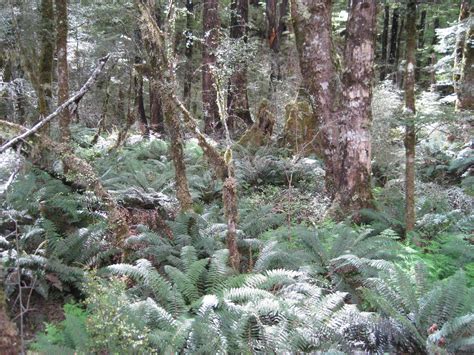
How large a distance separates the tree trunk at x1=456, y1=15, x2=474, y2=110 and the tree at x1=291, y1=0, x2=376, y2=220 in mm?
5334

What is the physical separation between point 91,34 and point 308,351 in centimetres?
1250

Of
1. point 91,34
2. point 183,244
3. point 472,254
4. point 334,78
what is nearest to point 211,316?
point 183,244

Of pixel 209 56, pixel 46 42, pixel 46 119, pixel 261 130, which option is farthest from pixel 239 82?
pixel 46 119

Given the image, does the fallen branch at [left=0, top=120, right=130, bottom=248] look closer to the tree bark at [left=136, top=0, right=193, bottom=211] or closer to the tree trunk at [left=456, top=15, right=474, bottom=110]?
the tree bark at [left=136, top=0, right=193, bottom=211]

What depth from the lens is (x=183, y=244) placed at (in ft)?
19.7

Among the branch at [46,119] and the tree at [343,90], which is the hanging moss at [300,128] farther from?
the branch at [46,119]

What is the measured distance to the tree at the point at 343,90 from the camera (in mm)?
6742

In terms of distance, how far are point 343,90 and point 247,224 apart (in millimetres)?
2606

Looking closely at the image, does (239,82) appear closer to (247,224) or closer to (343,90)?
(343,90)

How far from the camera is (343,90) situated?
6926mm

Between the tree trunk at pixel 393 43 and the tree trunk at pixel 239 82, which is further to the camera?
the tree trunk at pixel 393 43

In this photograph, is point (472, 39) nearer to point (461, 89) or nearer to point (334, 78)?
point (461, 89)

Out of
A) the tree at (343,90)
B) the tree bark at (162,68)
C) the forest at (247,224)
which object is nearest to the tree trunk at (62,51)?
the forest at (247,224)

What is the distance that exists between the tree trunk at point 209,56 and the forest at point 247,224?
125 cm
